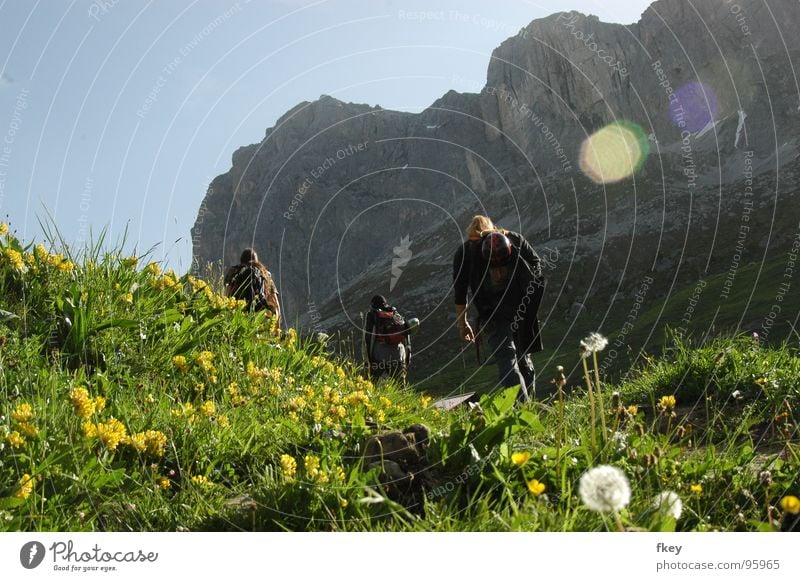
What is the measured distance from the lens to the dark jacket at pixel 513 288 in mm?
7953

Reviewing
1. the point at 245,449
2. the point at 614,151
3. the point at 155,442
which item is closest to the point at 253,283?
the point at 245,449

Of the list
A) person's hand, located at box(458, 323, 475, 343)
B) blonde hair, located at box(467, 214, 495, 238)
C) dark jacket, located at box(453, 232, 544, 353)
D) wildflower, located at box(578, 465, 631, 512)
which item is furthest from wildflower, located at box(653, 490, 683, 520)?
blonde hair, located at box(467, 214, 495, 238)

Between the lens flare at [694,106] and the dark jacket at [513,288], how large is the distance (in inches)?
6661

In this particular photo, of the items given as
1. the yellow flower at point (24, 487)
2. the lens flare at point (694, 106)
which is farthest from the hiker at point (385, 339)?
the lens flare at point (694, 106)

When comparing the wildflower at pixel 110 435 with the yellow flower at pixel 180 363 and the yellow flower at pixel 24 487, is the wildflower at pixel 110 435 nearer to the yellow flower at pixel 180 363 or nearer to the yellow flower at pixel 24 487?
the yellow flower at pixel 24 487

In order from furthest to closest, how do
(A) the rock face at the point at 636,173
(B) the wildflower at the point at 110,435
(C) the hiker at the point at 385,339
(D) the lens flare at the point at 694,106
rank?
(D) the lens flare at the point at 694,106 → (A) the rock face at the point at 636,173 → (C) the hiker at the point at 385,339 → (B) the wildflower at the point at 110,435

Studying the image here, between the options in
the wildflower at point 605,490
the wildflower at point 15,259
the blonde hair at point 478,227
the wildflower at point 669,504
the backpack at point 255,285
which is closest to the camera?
the wildflower at point 605,490

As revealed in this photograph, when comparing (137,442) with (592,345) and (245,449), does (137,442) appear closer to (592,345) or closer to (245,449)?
(245,449)

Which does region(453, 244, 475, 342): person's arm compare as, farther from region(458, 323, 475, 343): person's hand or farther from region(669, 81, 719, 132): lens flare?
region(669, 81, 719, 132): lens flare

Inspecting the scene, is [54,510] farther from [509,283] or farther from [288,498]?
[509,283]

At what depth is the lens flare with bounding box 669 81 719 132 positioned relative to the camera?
160 m

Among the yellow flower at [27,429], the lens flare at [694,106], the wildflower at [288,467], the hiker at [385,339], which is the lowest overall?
the hiker at [385,339]

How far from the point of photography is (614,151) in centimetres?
16988
